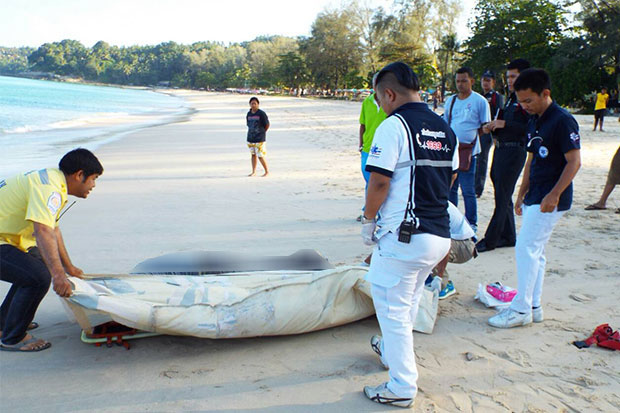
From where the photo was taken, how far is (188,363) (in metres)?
3.18

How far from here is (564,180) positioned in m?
3.26

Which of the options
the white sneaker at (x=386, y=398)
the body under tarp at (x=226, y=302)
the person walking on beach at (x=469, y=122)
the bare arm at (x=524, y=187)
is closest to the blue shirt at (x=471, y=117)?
the person walking on beach at (x=469, y=122)

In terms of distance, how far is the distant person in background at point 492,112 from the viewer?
A: 5820 millimetres

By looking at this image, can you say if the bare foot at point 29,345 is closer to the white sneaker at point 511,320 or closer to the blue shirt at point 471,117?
the white sneaker at point 511,320

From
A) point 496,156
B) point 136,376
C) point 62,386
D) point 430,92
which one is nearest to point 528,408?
point 136,376

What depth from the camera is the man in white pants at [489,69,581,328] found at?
10.8ft

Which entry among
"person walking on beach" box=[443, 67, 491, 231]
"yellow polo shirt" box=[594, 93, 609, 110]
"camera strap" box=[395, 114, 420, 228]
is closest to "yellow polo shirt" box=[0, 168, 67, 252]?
"camera strap" box=[395, 114, 420, 228]

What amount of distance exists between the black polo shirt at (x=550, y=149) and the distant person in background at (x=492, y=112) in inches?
75.5

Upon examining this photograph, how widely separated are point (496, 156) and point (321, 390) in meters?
3.53

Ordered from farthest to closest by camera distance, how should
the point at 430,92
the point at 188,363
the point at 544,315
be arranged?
1. the point at 430,92
2. the point at 544,315
3. the point at 188,363

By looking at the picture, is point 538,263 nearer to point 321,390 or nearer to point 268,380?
point 321,390

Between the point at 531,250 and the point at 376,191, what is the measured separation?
1720mm

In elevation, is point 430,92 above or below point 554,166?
above

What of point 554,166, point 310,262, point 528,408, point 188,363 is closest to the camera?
point 528,408
